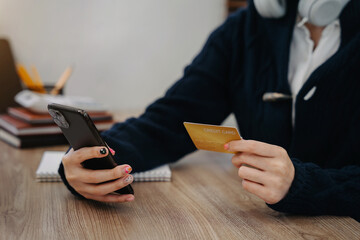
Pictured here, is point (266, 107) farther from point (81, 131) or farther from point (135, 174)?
point (81, 131)

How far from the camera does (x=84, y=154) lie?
677mm

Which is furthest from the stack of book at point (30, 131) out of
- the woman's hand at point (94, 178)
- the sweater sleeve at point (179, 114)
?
the woman's hand at point (94, 178)

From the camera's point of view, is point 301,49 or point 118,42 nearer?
point 301,49

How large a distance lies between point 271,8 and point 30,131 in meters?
0.80

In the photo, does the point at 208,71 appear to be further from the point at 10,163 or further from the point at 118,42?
the point at 118,42

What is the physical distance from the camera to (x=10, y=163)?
976mm

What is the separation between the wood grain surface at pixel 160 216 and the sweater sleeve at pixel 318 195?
2 centimetres

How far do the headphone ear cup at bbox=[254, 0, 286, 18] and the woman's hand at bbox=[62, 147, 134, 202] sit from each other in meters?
0.56

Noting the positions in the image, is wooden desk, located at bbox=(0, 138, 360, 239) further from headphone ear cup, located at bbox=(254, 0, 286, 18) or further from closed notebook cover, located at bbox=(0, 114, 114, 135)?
headphone ear cup, located at bbox=(254, 0, 286, 18)

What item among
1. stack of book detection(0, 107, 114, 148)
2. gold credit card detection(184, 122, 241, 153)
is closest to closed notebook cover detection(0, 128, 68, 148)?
stack of book detection(0, 107, 114, 148)

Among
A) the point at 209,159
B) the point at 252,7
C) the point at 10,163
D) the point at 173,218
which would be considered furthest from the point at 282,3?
the point at 10,163

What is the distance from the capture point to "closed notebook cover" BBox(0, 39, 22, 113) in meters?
1.46

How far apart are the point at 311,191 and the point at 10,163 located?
0.76m

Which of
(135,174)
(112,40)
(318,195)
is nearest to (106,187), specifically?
(135,174)
